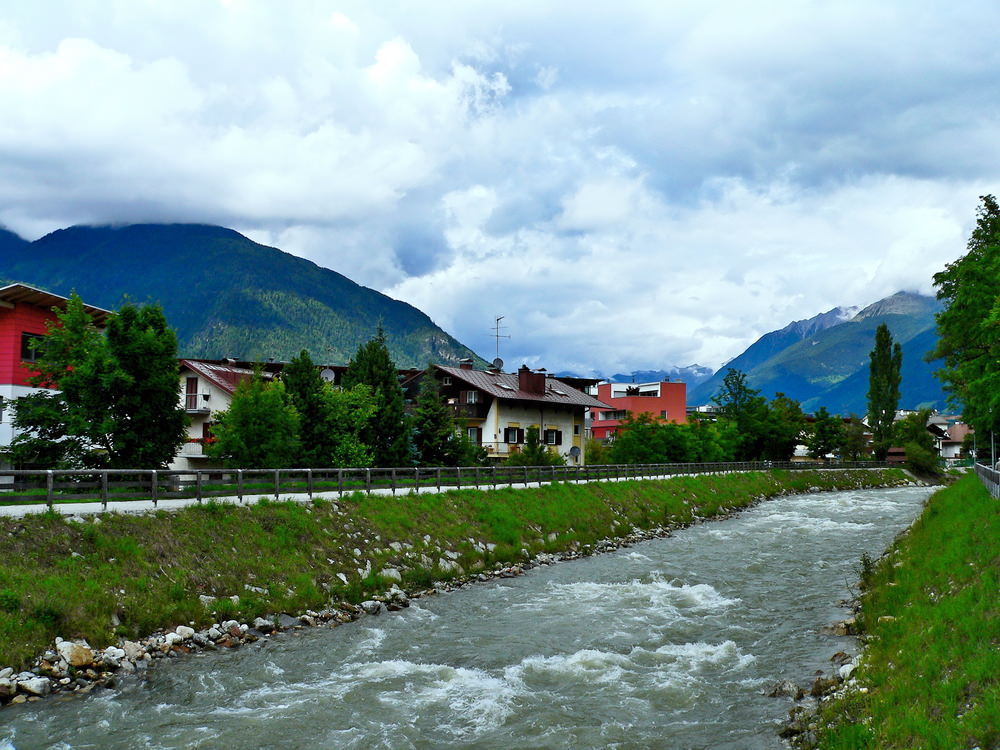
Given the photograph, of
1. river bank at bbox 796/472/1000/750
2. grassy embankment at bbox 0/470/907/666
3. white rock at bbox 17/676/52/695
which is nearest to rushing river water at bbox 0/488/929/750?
white rock at bbox 17/676/52/695

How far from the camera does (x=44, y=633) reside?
1524cm

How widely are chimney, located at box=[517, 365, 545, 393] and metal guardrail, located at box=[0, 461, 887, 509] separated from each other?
25876 mm

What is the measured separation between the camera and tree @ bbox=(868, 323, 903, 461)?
10988 centimetres

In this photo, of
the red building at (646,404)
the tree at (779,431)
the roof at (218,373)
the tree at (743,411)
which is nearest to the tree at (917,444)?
the tree at (779,431)

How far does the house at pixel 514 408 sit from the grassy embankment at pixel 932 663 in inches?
1979

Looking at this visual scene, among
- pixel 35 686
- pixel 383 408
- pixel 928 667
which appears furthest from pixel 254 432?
pixel 928 667

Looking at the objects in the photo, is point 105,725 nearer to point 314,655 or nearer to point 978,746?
point 314,655

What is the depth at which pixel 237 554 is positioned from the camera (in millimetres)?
21672

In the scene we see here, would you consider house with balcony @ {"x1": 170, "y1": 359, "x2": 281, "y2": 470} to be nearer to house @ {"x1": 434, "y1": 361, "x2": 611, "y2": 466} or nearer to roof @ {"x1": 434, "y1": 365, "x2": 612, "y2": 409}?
house @ {"x1": 434, "y1": 361, "x2": 611, "y2": 466}

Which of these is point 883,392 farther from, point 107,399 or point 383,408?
point 107,399

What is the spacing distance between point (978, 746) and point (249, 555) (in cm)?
1821

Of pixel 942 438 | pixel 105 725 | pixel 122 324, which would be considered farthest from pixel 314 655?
pixel 942 438

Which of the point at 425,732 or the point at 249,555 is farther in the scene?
the point at 249,555

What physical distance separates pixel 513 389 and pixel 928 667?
205 feet
